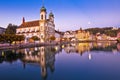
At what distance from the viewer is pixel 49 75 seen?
36.8 ft

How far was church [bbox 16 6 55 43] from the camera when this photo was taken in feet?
208

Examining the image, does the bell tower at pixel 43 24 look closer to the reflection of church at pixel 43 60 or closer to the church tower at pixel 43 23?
the church tower at pixel 43 23

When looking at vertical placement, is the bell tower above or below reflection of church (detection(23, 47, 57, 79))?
above

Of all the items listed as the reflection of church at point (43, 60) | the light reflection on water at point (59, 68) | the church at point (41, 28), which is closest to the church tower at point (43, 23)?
the church at point (41, 28)

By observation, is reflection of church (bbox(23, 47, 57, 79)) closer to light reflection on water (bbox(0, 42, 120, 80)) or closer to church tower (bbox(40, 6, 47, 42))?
light reflection on water (bbox(0, 42, 120, 80))

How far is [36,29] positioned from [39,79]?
5830 cm

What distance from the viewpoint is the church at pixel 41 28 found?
63281 millimetres

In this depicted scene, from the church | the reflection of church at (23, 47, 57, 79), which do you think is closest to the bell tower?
the church

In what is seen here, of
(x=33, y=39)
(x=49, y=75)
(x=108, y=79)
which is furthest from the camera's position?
(x=33, y=39)

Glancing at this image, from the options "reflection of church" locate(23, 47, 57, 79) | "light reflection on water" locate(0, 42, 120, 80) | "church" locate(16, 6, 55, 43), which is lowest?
"light reflection on water" locate(0, 42, 120, 80)

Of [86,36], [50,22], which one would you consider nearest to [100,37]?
[86,36]

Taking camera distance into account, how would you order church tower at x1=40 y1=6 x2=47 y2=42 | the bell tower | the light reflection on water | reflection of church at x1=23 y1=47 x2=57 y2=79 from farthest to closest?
church tower at x1=40 y1=6 x2=47 y2=42 < the bell tower < reflection of church at x1=23 y1=47 x2=57 y2=79 < the light reflection on water

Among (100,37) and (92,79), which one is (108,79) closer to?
(92,79)

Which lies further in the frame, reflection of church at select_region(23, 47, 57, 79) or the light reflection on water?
reflection of church at select_region(23, 47, 57, 79)
